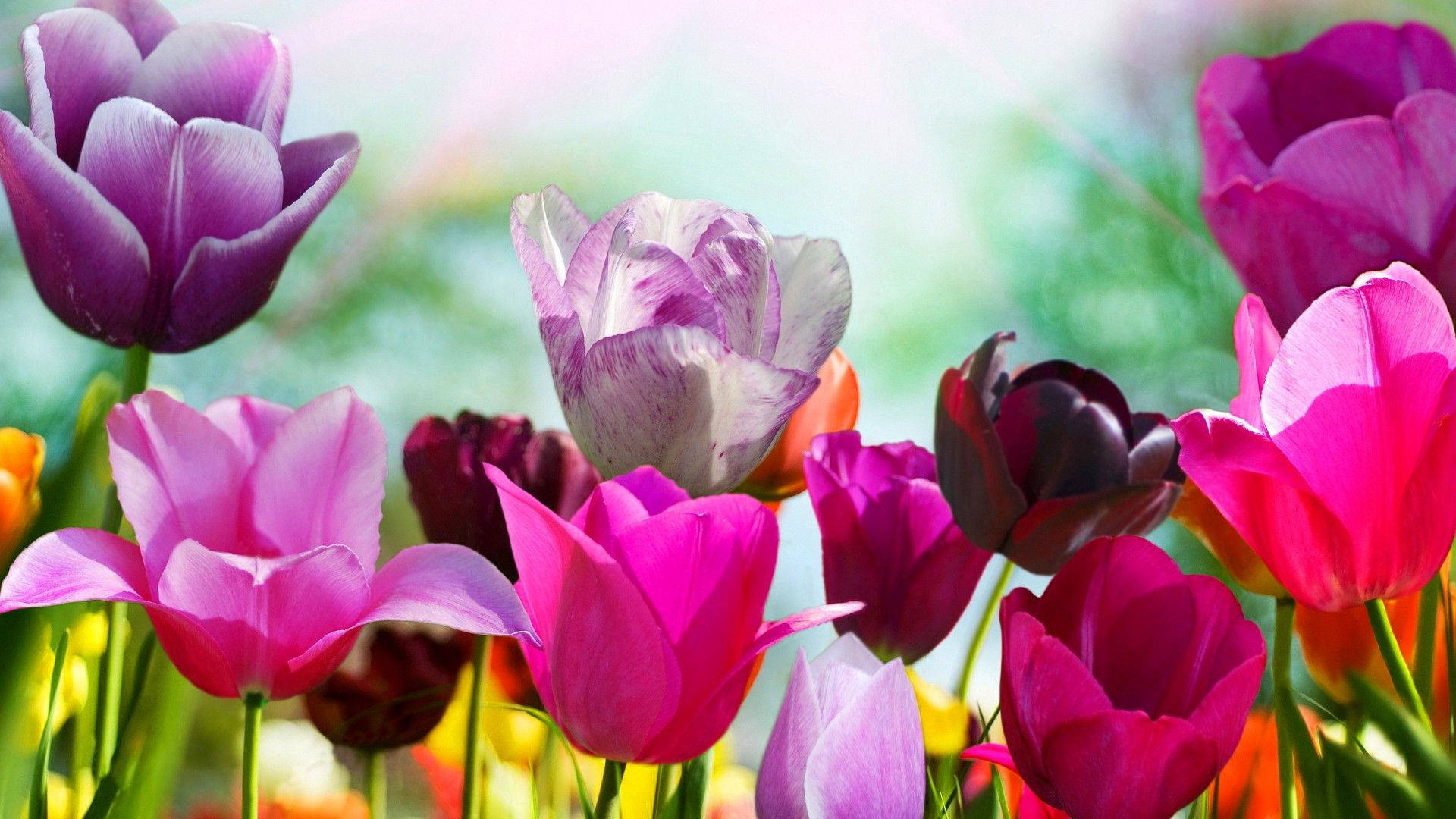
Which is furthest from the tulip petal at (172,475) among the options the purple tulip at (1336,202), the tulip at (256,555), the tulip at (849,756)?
the purple tulip at (1336,202)

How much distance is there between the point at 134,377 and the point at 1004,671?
181 millimetres

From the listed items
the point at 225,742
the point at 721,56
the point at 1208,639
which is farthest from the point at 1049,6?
the point at 1208,639

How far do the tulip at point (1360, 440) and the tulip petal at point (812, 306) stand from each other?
69mm

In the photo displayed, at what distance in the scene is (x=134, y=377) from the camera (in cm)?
25

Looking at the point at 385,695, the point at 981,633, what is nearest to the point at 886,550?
the point at 981,633

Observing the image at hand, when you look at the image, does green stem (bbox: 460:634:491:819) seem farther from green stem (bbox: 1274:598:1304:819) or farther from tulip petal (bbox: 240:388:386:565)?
green stem (bbox: 1274:598:1304:819)

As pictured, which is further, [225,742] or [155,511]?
[225,742]

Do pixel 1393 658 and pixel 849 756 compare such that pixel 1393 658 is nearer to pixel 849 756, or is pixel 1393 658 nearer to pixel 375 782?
pixel 849 756

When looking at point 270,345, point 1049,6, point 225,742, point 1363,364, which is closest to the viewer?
point 1363,364

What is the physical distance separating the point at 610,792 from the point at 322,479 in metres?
0.08

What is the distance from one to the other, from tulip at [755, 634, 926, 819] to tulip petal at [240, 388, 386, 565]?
0.26ft

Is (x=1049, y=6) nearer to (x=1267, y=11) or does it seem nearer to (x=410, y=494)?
(x=1267, y=11)

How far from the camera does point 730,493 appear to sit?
0.24 meters

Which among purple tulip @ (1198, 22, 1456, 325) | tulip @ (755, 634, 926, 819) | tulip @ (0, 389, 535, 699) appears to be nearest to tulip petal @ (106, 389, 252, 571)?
tulip @ (0, 389, 535, 699)
